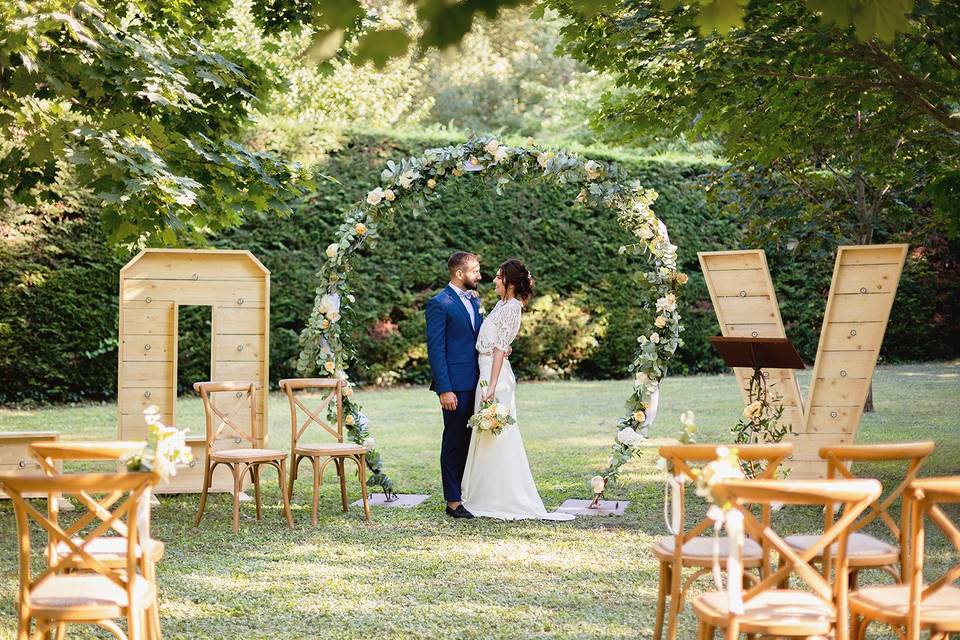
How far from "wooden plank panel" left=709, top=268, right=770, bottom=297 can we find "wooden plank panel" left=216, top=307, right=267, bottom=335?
11.6 ft

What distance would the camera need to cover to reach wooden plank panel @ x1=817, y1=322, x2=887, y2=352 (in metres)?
7.10

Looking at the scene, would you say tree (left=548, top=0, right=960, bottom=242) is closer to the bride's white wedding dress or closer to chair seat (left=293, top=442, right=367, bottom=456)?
the bride's white wedding dress

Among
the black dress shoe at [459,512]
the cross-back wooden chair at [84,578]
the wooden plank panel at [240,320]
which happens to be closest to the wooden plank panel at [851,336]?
the black dress shoe at [459,512]

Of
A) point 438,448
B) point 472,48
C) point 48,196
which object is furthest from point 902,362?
point 472,48

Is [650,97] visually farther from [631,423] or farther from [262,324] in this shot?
[262,324]

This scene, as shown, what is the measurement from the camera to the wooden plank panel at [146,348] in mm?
8109

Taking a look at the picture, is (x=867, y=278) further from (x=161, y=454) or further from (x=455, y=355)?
(x=161, y=454)

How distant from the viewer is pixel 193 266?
8.28 meters

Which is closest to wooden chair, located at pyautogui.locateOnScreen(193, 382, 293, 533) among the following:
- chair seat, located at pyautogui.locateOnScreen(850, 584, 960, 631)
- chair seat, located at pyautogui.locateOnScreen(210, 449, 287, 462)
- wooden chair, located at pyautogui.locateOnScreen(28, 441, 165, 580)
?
chair seat, located at pyautogui.locateOnScreen(210, 449, 287, 462)

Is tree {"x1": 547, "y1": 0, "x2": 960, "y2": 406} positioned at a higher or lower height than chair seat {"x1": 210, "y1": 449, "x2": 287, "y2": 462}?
higher

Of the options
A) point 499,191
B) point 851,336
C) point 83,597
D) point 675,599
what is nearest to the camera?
point 83,597

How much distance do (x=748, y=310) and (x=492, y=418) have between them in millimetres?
2098

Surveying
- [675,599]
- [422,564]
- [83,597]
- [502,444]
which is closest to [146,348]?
[502,444]

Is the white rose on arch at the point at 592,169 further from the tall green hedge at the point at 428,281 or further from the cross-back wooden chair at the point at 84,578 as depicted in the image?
the tall green hedge at the point at 428,281
